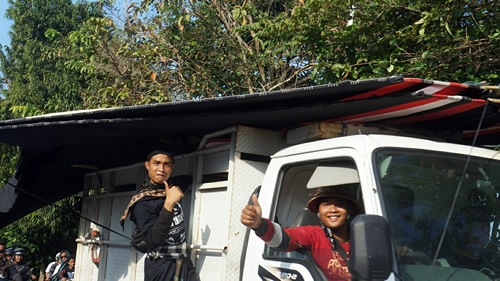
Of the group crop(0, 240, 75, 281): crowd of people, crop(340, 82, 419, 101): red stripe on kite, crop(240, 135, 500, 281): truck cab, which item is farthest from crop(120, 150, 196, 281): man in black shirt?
crop(0, 240, 75, 281): crowd of people

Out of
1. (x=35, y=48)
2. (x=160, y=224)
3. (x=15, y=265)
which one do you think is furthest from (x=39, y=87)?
(x=160, y=224)

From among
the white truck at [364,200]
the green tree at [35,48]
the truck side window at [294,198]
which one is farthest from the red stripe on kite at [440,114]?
the green tree at [35,48]

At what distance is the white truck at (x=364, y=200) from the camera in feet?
10.1

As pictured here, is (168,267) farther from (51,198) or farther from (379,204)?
(51,198)

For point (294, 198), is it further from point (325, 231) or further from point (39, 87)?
point (39, 87)

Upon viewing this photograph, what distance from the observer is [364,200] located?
10.5 ft

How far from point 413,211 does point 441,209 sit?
0.58ft

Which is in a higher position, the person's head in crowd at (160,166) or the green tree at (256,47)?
the green tree at (256,47)

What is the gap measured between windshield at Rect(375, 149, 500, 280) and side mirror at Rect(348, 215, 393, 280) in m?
0.28

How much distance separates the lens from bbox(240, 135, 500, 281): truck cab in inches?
110

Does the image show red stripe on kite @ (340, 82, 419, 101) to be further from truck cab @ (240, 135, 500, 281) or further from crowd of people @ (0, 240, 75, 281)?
crowd of people @ (0, 240, 75, 281)

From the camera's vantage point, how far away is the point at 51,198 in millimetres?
7645

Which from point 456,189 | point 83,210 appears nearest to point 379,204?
point 456,189

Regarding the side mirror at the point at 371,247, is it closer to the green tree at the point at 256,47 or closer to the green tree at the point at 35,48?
the green tree at the point at 256,47
